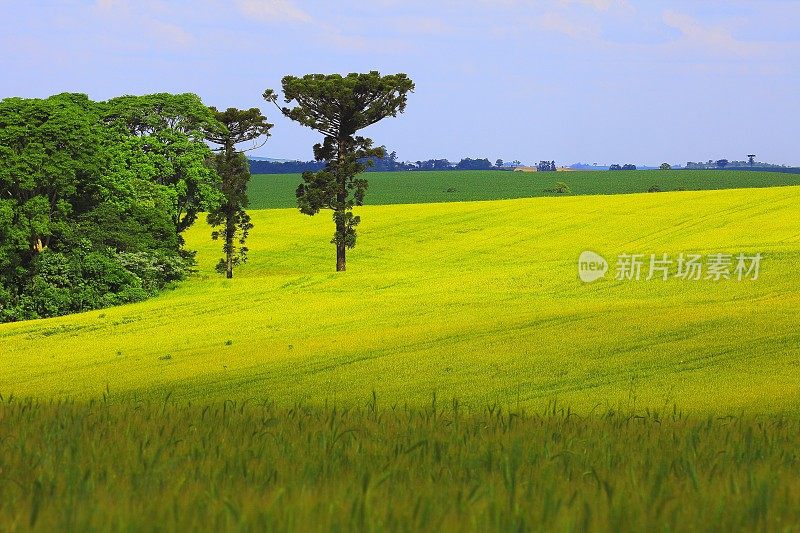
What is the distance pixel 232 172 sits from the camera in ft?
230

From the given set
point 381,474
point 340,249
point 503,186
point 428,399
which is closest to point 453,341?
point 428,399

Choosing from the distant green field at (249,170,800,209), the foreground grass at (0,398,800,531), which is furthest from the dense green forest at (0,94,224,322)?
the distant green field at (249,170,800,209)

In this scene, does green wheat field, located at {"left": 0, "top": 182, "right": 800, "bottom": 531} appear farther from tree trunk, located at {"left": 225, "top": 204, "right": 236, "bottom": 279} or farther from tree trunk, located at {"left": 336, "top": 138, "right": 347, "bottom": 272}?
tree trunk, located at {"left": 336, "top": 138, "right": 347, "bottom": 272}

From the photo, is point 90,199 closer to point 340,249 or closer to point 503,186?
point 340,249

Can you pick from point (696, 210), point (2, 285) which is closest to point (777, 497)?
Answer: point (2, 285)

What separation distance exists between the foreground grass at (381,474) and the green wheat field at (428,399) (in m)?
0.03

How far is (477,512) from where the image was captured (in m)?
4.37

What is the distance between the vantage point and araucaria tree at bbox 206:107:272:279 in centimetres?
6950

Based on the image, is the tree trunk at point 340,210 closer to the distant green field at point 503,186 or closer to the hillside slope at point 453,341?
the hillside slope at point 453,341

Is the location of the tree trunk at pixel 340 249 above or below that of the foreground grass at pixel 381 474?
below

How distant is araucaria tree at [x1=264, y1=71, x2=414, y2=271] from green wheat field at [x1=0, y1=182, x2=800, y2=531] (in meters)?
5.97

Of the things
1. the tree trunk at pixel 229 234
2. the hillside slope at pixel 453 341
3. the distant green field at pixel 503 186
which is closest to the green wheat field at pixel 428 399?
the hillside slope at pixel 453 341

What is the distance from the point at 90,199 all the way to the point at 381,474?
59.4m

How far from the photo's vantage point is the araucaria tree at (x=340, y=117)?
6738 cm
